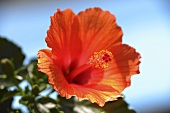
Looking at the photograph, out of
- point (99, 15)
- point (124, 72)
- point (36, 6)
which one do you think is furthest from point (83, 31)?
point (36, 6)

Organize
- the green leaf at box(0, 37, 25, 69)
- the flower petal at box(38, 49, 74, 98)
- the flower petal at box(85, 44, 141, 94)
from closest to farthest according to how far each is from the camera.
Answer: the flower petal at box(38, 49, 74, 98)
the flower petal at box(85, 44, 141, 94)
the green leaf at box(0, 37, 25, 69)

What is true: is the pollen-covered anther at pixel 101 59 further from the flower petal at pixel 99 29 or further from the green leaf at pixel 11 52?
the green leaf at pixel 11 52

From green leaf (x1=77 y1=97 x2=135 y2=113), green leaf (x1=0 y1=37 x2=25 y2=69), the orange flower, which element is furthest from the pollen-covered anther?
green leaf (x1=0 y1=37 x2=25 y2=69)

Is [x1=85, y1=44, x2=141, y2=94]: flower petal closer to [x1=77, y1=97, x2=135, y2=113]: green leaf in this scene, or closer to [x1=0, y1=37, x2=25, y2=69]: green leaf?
[x1=77, y1=97, x2=135, y2=113]: green leaf

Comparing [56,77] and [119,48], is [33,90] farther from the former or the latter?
[119,48]

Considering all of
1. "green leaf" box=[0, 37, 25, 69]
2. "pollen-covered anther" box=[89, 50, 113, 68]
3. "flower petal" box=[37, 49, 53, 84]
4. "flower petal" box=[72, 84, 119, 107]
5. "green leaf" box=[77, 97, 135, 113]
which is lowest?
"green leaf" box=[77, 97, 135, 113]

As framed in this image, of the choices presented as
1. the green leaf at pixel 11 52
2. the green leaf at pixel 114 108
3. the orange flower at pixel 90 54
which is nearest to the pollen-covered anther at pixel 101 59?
the orange flower at pixel 90 54
